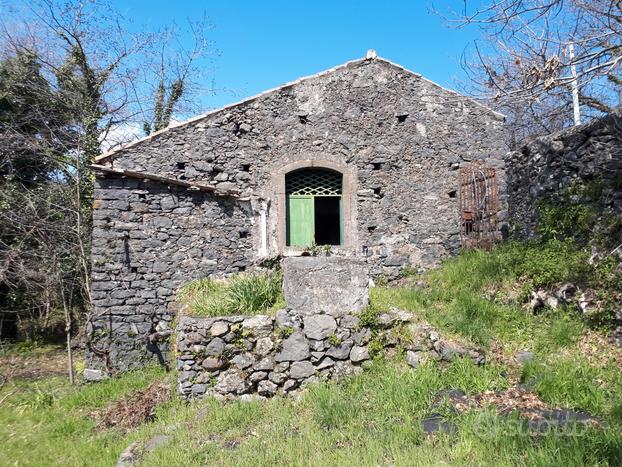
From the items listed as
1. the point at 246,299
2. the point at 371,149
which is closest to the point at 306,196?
the point at 371,149

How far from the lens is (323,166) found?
8695mm

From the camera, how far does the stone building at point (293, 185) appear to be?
300 inches

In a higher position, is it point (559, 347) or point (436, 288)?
point (436, 288)

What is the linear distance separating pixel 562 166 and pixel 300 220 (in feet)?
15.8

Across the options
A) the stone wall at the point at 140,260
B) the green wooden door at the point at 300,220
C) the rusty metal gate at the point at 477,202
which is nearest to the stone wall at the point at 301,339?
the stone wall at the point at 140,260

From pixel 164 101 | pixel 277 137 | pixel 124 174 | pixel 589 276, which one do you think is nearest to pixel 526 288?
pixel 589 276

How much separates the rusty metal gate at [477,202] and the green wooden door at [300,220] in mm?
3281

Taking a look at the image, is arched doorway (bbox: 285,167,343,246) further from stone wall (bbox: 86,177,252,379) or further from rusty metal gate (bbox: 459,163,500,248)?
rusty metal gate (bbox: 459,163,500,248)

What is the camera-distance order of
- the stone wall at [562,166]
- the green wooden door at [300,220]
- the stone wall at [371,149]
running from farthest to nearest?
the green wooden door at [300,220] → the stone wall at [371,149] → the stone wall at [562,166]

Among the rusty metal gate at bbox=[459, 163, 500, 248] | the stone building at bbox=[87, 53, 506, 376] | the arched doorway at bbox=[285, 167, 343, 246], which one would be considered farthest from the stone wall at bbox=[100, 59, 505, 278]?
the arched doorway at bbox=[285, 167, 343, 246]

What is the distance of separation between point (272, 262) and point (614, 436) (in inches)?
238

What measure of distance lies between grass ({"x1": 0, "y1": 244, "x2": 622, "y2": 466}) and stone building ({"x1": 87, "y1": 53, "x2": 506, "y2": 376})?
214cm

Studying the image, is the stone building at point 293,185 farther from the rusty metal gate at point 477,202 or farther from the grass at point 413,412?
the grass at point 413,412

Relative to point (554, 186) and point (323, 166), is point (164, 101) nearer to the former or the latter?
point (323, 166)
